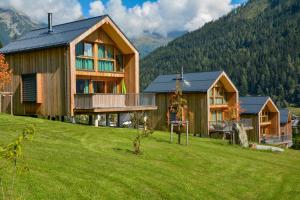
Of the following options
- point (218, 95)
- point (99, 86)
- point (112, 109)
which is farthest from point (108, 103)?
point (218, 95)

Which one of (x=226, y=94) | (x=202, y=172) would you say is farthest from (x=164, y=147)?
(x=226, y=94)

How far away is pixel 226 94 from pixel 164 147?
32903 millimetres

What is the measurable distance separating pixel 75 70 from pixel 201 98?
20.7 m

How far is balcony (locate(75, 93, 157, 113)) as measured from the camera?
101ft

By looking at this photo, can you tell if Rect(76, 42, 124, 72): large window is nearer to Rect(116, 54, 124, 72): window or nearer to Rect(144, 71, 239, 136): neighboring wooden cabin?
Rect(116, 54, 124, 72): window

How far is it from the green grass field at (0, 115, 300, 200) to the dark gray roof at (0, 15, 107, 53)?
23.9ft

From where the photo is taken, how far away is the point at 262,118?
64.6m

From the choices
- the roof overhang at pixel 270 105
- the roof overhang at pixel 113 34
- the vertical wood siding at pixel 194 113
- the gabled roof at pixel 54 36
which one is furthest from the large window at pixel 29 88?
the roof overhang at pixel 270 105

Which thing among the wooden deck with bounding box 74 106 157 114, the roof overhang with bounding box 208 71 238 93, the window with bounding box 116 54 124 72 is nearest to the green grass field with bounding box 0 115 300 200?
the wooden deck with bounding box 74 106 157 114

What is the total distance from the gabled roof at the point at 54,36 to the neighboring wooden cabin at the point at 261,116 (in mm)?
30882

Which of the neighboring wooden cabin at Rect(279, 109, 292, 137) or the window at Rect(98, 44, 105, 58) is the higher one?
the window at Rect(98, 44, 105, 58)

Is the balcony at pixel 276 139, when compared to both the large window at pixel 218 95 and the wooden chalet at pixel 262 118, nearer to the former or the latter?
the wooden chalet at pixel 262 118

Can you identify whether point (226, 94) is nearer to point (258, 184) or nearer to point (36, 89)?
point (36, 89)

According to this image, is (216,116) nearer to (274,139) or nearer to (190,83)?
(190,83)
